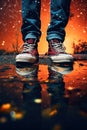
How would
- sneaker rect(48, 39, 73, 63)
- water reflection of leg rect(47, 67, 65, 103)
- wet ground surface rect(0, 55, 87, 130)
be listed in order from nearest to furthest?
wet ground surface rect(0, 55, 87, 130) < water reflection of leg rect(47, 67, 65, 103) < sneaker rect(48, 39, 73, 63)

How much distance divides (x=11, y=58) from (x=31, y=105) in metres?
1.93

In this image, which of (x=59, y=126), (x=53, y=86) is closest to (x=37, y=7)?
(x=53, y=86)

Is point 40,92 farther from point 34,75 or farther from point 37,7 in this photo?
point 37,7

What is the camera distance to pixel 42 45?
3.78 metres

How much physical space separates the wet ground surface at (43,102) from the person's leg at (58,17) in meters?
0.66

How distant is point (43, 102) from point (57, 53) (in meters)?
1.17

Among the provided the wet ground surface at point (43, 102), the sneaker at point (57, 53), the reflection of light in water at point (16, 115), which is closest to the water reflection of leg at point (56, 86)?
the wet ground surface at point (43, 102)

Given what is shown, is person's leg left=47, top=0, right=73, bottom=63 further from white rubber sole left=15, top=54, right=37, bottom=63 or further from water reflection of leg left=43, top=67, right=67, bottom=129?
water reflection of leg left=43, top=67, right=67, bottom=129

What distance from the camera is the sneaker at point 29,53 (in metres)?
2.14

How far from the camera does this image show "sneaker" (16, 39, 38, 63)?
2141 millimetres

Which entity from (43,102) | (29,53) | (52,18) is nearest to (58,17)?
(52,18)

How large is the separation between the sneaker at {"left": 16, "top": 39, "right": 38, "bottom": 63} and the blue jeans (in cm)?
6

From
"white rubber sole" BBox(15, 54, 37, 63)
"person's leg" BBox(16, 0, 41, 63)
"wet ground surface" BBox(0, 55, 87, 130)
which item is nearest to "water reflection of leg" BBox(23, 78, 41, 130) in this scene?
"wet ground surface" BBox(0, 55, 87, 130)

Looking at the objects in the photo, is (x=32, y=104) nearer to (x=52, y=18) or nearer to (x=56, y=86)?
(x=56, y=86)
